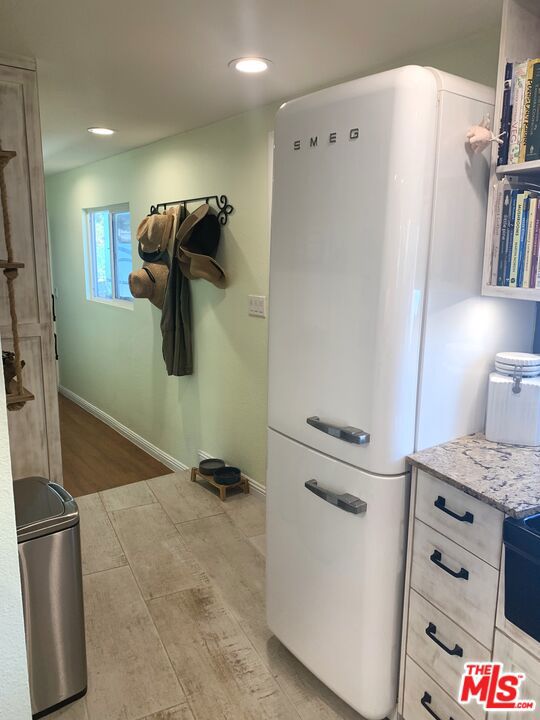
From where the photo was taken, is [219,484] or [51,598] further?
[219,484]

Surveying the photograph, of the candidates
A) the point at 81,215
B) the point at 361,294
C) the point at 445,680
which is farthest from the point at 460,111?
the point at 81,215

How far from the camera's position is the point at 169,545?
276cm

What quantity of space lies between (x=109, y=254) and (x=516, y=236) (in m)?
4.38

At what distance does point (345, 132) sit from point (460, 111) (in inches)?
12.0

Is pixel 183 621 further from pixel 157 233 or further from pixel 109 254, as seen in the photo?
pixel 109 254

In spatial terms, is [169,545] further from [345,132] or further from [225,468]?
[345,132]

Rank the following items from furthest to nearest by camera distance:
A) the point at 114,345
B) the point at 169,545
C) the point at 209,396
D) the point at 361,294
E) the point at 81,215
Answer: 1. the point at 81,215
2. the point at 114,345
3. the point at 209,396
4. the point at 169,545
5. the point at 361,294

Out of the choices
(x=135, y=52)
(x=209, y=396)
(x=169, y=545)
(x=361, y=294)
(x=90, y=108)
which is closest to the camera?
(x=361, y=294)

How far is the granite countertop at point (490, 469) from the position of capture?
128 cm

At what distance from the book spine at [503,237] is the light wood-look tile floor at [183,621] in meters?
1.47

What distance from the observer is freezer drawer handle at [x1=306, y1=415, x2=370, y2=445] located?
1536mm

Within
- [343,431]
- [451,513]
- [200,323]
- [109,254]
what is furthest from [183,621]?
[109,254]

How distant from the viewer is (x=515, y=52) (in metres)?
1.47

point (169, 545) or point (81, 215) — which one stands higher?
point (81, 215)
